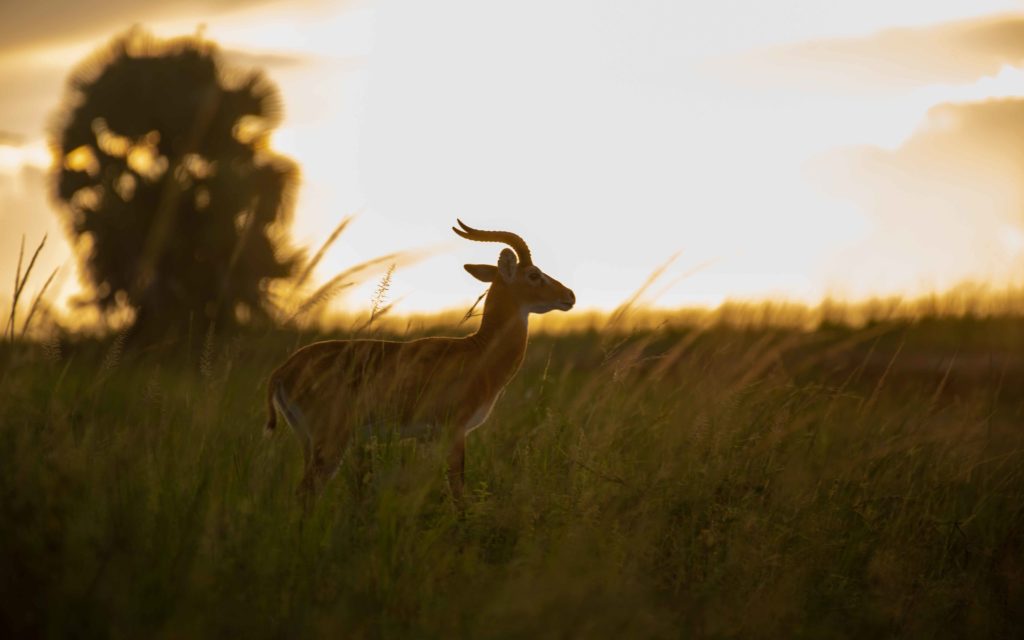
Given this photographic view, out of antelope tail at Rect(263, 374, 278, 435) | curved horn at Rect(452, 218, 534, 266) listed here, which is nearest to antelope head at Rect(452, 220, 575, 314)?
curved horn at Rect(452, 218, 534, 266)

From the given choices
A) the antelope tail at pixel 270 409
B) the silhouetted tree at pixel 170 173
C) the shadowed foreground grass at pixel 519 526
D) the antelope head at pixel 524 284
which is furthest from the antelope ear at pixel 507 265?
the silhouetted tree at pixel 170 173

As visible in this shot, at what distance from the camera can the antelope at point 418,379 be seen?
517 cm

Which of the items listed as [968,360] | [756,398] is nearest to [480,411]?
[756,398]

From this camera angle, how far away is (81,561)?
132 inches

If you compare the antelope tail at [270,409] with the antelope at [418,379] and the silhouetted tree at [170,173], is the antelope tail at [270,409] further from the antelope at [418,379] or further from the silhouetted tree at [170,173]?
the silhouetted tree at [170,173]

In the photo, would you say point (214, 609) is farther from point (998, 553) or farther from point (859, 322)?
point (859, 322)

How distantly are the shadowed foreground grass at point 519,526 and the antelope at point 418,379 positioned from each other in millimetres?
195

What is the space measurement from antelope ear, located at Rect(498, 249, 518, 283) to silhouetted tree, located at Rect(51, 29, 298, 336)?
39.8ft

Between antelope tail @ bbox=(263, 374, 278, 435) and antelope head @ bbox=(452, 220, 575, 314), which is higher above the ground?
antelope head @ bbox=(452, 220, 575, 314)

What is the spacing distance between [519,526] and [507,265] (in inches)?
97.5

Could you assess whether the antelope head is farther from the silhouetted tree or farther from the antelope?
the silhouetted tree

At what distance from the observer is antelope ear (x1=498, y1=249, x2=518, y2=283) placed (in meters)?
6.44

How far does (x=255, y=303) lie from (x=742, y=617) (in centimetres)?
1559

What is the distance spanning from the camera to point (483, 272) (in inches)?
265
